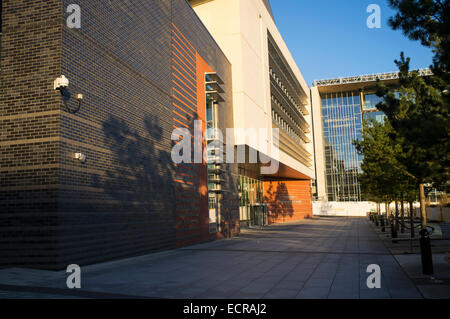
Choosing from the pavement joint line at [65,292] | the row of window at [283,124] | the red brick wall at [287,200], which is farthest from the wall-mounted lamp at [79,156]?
the red brick wall at [287,200]

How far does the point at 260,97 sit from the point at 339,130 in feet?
206

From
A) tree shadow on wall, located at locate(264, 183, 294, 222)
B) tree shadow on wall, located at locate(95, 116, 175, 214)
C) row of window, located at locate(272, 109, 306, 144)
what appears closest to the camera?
tree shadow on wall, located at locate(95, 116, 175, 214)

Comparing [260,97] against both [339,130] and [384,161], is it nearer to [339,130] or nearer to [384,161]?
[384,161]

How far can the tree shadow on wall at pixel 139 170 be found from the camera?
38.5 ft

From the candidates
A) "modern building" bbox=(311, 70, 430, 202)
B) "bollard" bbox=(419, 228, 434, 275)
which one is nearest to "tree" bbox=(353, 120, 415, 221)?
"bollard" bbox=(419, 228, 434, 275)

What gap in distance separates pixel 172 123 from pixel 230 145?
332 inches

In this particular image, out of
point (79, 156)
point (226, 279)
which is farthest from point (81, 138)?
point (226, 279)

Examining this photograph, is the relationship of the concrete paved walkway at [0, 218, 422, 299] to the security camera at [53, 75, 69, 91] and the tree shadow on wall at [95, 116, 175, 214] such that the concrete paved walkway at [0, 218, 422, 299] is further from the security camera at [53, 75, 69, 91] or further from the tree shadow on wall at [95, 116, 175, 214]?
the security camera at [53, 75, 69, 91]

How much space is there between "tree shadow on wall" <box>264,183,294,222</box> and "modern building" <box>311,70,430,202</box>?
4125 centimetres

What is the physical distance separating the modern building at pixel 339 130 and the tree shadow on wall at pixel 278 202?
1624 inches

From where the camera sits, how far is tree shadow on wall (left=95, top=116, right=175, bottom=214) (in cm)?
1173

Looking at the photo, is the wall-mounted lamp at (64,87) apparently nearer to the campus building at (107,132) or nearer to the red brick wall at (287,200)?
the campus building at (107,132)

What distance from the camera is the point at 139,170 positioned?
13.2 metres

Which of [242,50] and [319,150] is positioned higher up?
[242,50]
